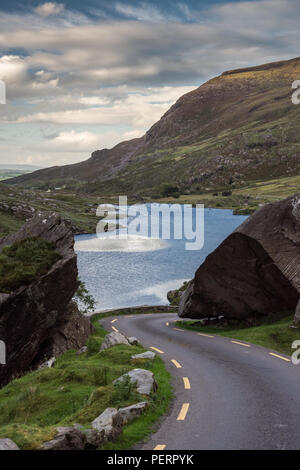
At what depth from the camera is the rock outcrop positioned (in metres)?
23.6

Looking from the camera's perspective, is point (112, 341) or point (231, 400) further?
point (112, 341)

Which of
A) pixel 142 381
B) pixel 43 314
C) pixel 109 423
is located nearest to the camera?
pixel 109 423

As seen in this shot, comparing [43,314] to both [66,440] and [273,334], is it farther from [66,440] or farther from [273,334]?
[66,440]

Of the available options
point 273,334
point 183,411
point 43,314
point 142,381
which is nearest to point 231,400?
point 183,411

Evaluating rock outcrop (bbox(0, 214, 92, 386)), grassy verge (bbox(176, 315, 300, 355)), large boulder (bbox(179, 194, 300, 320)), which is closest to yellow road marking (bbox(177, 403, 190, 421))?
grassy verge (bbox(176, 315, 300, 355))

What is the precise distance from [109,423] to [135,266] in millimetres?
88321

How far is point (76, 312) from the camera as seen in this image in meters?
30.2

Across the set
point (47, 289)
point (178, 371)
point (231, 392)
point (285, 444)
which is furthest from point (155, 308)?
point (285, 444)

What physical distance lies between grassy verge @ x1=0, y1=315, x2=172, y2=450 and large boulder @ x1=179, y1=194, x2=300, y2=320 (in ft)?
36.6

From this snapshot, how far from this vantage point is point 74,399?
1421 cm

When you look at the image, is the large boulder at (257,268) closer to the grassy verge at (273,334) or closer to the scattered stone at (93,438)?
the grassy verge at (273,334)

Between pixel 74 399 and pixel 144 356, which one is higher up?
pixel 74 399

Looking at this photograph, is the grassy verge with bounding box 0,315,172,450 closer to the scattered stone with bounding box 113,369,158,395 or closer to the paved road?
the scattered stone with bounding box 113,369,158,395

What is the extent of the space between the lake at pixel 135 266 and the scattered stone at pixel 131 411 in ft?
178
